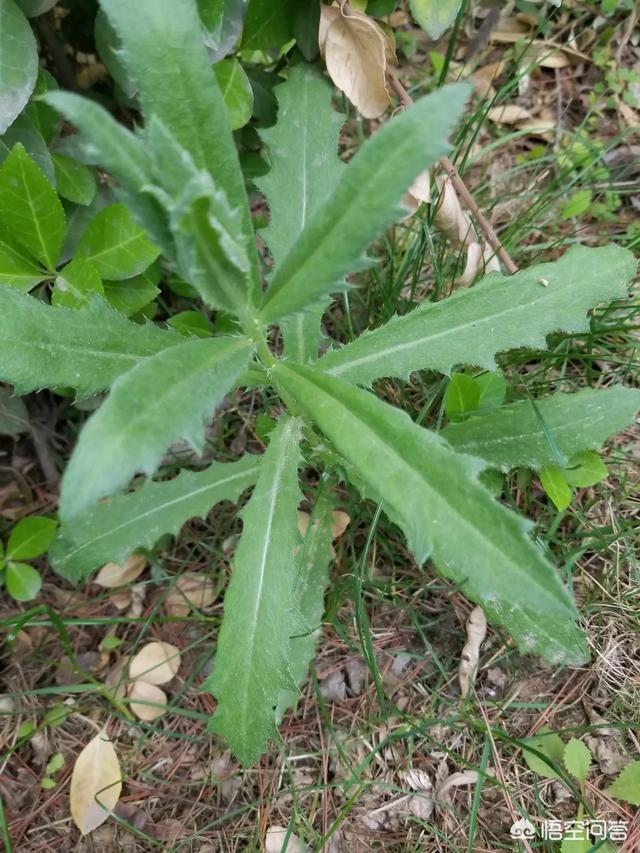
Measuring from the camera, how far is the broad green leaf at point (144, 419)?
95 centimetres

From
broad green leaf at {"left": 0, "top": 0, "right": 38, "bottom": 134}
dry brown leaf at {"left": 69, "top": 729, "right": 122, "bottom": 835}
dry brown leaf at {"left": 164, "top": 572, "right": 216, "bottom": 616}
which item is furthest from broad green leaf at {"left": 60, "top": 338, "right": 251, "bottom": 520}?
dry brown leaf at {"left": 69, "top": 729, "right": 122, "bottom": 835}

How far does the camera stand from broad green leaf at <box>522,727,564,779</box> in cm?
188

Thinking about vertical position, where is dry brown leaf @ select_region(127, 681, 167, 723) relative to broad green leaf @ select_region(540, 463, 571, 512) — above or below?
below

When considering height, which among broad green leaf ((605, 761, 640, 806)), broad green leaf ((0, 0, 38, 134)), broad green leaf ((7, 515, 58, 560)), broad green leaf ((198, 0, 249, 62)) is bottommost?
broad green leaf ((605, 761, 640, 806))

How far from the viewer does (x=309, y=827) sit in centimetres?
190

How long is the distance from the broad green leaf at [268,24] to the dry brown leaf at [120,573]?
5.09 feet

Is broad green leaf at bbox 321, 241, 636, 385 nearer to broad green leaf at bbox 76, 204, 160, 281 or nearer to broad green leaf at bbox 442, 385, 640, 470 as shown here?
broad green leaf at bbox 442, 385, 640, 470

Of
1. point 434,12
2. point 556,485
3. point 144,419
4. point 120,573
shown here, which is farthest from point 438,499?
point 120,573

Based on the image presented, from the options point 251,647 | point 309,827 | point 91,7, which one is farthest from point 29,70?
point 309,827

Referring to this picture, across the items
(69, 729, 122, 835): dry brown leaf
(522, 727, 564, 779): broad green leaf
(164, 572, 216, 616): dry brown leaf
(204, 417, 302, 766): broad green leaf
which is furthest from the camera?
(164, 572, 216, 616): dry brown leaf

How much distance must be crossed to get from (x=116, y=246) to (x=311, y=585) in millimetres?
1047

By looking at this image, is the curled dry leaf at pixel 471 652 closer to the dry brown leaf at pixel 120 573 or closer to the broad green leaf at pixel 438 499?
the broad green leaf at pixel 438 499

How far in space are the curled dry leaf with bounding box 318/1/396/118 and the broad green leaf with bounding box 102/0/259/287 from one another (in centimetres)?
56

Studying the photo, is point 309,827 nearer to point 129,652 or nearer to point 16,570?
point 129,652
